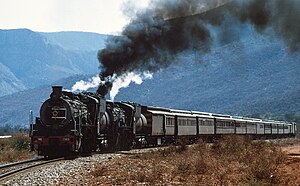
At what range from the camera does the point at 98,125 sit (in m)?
30.9

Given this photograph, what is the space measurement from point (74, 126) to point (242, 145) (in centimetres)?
1380

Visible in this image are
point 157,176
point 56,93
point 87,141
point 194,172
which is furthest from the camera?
point 87,141

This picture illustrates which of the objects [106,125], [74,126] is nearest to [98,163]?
[74,126]

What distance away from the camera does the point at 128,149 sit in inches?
1451

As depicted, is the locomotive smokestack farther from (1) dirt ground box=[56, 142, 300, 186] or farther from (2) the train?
(1) dirt ground box=[56, 142, 300, 186]

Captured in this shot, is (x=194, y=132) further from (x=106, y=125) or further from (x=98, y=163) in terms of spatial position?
(x=98, y=163)

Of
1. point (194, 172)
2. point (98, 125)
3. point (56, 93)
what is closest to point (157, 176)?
point (194, 172)

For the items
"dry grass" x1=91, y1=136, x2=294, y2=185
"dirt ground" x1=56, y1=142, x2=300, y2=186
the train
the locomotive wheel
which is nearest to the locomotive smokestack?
the train

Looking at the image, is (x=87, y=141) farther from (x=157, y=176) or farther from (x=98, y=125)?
(x=157, y=176)

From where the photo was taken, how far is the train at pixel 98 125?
92.4ft

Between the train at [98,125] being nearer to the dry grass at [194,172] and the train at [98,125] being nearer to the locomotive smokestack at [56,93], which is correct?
the locomotive smokestack at [56,93]

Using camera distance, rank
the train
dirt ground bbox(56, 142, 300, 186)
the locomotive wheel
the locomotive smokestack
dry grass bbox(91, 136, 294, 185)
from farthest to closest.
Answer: the locomotive wheel
the locomotive smokestack
the train
dry grass bbox(91, 136, 294, 185)
dirt ground bbox(56, 142, 300, 186)

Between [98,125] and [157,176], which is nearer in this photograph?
[157,176]

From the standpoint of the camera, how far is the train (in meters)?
28.2
